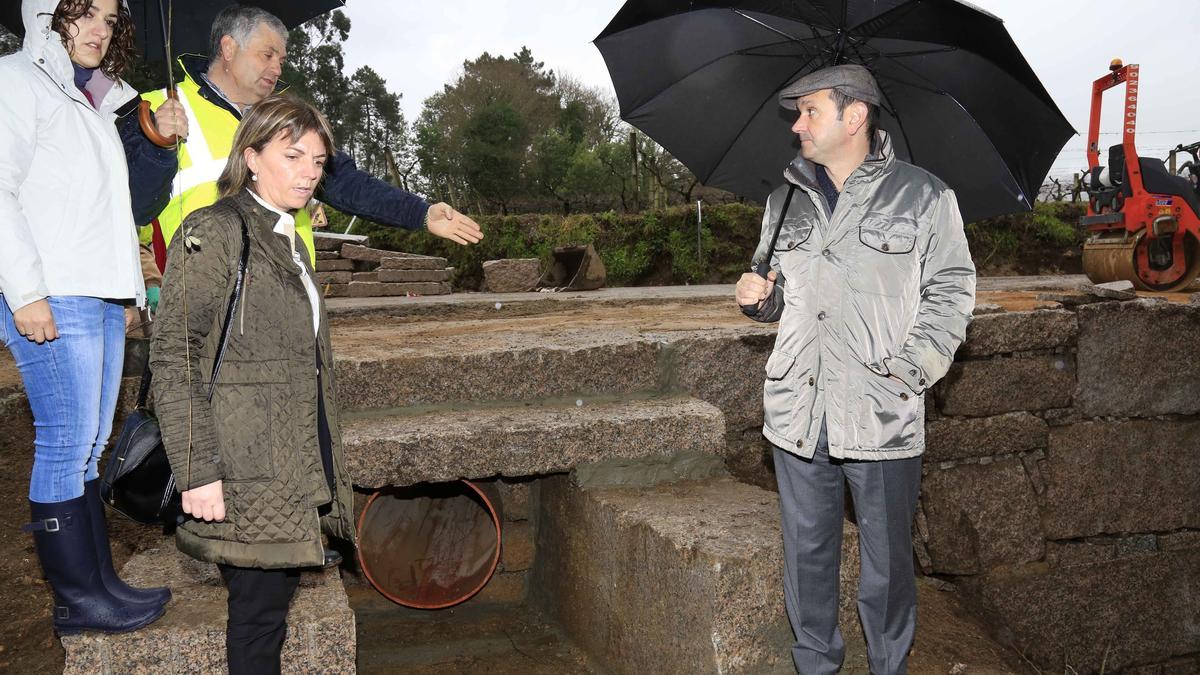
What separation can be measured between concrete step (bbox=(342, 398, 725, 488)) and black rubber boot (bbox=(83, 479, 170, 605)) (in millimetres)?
931

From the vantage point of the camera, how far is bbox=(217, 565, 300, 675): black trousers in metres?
2.16

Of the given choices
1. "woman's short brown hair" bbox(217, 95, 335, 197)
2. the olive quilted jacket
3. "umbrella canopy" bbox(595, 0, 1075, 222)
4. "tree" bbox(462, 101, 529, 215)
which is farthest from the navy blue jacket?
"tree" bbox(462, 101, 529, 215)

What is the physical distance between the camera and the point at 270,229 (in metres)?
2.11

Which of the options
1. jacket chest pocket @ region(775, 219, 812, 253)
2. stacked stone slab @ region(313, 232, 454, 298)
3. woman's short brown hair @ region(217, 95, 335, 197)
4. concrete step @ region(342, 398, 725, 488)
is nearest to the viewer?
woman's short brown hair @ region(217, 95, 335, 197)

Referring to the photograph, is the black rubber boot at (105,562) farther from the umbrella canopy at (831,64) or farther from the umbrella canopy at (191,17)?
the umbrella canopy at (831,64)

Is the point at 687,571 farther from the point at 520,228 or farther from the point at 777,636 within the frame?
the point at 520,228

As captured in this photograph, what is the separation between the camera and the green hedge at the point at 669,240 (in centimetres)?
1686

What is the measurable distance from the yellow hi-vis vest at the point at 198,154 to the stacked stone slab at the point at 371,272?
9927mm

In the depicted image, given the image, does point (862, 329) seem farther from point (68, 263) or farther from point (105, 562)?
point (105, 562)

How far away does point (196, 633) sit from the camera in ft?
8.05

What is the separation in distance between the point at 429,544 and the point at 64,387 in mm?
2513

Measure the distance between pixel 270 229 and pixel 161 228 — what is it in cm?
100

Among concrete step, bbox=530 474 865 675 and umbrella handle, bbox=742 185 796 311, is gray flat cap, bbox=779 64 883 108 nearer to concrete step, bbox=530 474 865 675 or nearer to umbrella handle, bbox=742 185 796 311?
umbrella handle, bbox=742 185 796 311

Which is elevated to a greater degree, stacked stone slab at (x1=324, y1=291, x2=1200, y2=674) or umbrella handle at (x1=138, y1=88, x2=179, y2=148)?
umbrella handle at (x1=138, y1=88, x2=179, y2=148)
